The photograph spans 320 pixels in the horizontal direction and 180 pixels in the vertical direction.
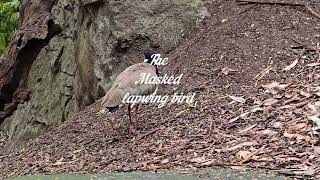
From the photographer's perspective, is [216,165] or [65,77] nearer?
[216,165]

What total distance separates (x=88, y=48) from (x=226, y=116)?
384cm

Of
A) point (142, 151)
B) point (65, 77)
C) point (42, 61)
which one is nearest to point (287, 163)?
point (142, 151)

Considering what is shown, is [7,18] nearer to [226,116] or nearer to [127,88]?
[127,88]

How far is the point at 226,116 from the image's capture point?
19.1ft

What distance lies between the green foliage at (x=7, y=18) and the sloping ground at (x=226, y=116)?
7.27 metres

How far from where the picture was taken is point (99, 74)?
27.8 feet

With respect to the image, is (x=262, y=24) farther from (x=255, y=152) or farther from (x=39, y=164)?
(x=39, y=164)

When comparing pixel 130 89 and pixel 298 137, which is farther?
pixel 130 89

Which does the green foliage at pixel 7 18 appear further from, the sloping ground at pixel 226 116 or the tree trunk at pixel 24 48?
the sloping ground at pixel 226 116

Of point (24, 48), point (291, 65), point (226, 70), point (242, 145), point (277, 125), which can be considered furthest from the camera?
point (24, 48)

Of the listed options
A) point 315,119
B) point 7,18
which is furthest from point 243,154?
point 7,18

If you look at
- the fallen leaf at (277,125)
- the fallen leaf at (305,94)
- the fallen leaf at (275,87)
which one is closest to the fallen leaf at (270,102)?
the fallen leaf at (275,87)

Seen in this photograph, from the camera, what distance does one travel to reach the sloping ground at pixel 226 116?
5.05 metres

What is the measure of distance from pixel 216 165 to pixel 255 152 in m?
0.38
